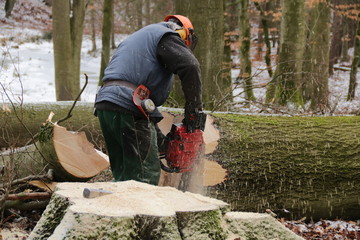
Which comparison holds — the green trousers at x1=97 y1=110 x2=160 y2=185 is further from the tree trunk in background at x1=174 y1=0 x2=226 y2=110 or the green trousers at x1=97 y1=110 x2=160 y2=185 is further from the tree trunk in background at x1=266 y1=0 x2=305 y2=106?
the tree trunk in background at x1=266 y1=0 x2=305 y2=106

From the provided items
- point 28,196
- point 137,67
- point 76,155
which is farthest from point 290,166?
point 28,196

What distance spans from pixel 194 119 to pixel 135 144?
0.56 meters

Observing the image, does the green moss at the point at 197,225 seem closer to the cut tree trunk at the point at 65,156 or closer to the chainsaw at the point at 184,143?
the chainsaw at the point at 184,143

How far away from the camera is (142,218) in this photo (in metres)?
2.45

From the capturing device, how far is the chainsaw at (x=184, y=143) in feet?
13.2

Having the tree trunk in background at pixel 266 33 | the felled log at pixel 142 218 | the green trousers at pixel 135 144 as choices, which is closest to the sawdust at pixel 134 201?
the felled log at pixel 142 218

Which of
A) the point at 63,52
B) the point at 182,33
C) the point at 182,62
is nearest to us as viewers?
the point at 182,62

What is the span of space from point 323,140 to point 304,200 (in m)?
0.64

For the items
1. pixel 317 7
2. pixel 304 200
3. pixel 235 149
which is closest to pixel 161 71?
pixel 235 149

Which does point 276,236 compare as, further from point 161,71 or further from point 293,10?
point 293,10

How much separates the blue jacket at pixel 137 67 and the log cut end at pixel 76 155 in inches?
26.8

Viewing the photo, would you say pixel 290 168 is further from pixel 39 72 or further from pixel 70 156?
pixel 39 72

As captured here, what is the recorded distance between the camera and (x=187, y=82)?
3865 millimetres

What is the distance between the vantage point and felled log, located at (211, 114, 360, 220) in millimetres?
4508
